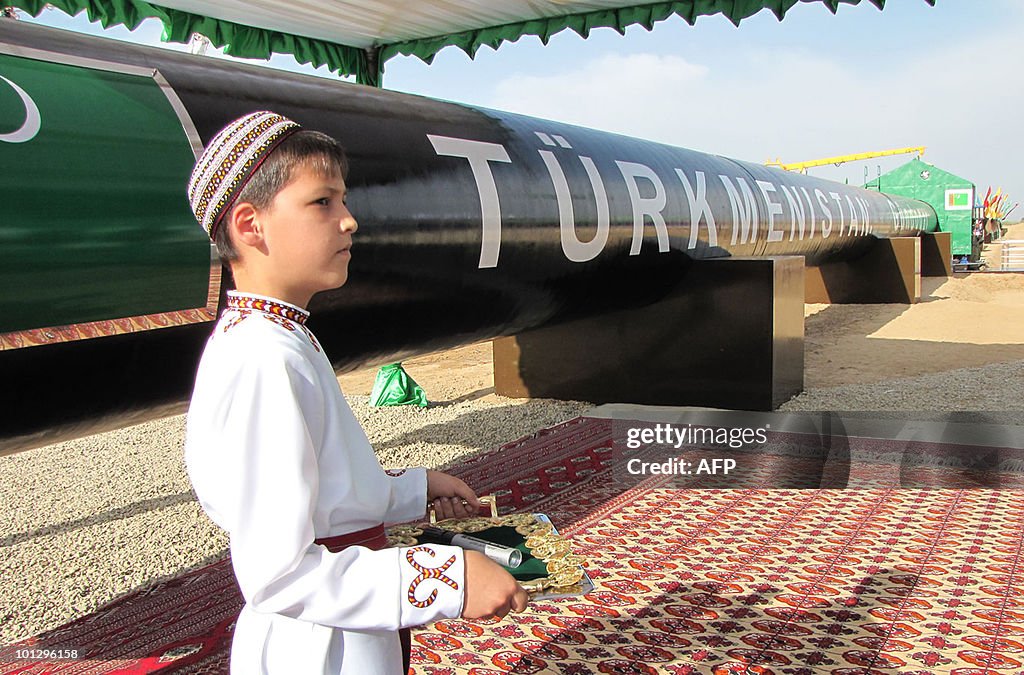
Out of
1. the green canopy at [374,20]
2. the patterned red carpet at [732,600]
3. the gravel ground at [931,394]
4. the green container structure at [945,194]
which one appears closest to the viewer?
the patterned red carpet at [732,600]

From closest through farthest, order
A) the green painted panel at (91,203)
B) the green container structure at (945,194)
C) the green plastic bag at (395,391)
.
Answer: the green painted panel at (91,203) < the green plastic bag at (395,391) < the green container structure at (945,194)

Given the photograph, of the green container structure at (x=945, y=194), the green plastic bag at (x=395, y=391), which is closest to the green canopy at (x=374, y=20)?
the green plastic bag at (x=395, y=391)

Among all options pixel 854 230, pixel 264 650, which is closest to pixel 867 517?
pixel 264 650

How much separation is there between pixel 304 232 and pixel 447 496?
0.53 m

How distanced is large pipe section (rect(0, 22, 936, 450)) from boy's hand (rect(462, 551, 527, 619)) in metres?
1.34

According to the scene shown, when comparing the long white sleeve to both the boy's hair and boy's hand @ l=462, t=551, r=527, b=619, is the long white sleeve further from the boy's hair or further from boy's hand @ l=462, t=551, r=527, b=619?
the boy's hair

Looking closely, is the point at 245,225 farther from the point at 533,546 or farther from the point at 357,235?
the point at 357,235


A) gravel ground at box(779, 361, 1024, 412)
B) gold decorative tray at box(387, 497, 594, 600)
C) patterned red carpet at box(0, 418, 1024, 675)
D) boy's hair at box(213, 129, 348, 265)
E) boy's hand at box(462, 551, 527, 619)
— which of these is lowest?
patterned red carpet at box(0, 418, 1024, 675)

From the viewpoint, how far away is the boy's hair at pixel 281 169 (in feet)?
3.42

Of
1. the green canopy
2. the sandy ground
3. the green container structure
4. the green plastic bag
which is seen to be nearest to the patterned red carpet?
the sandy ground

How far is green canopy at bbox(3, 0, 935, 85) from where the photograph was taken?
4707mm

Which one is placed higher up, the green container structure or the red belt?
the green container structure

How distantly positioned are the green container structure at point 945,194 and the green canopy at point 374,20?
1294 cm

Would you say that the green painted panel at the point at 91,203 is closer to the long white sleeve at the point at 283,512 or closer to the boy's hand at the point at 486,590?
the long white sleeve at the point at 283,512
